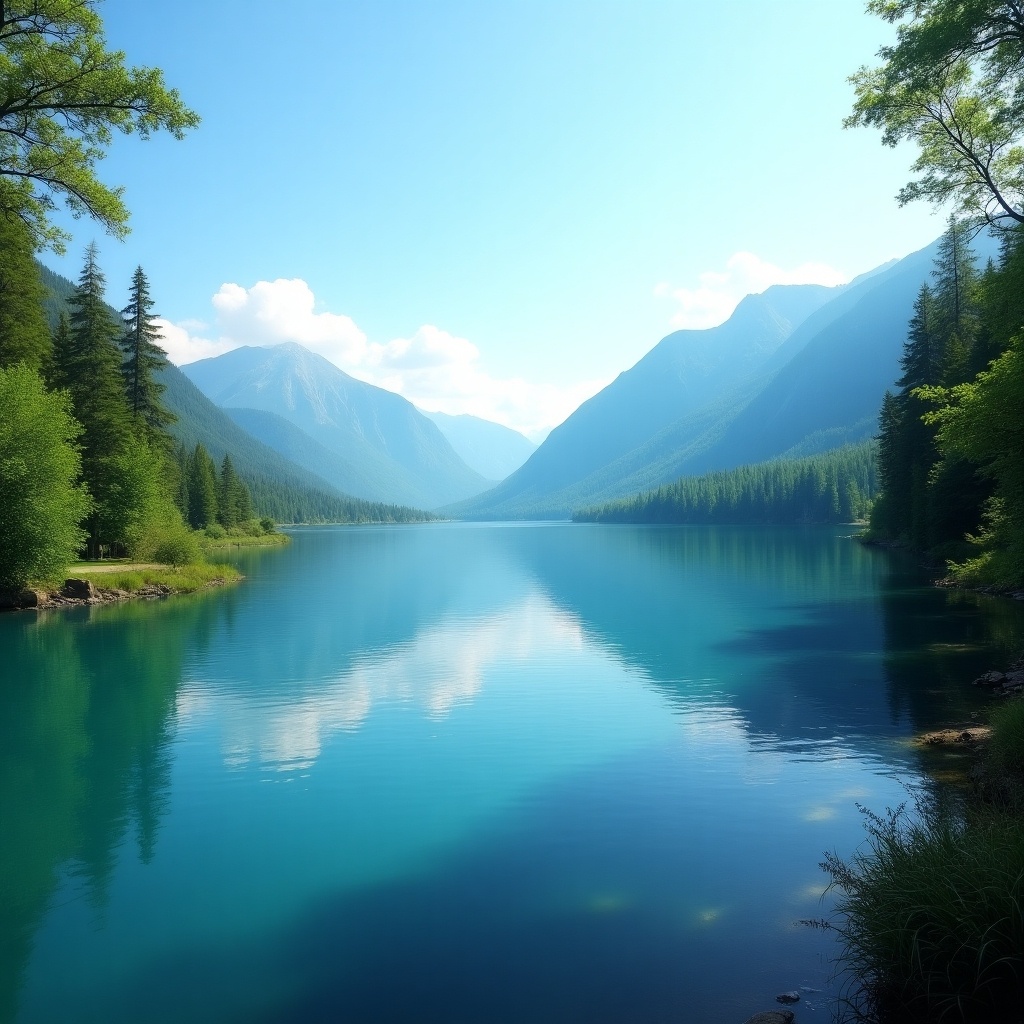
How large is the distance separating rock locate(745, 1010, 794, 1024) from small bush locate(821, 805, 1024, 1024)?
0.65m

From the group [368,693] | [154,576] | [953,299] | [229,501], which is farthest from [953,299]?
[229,501]

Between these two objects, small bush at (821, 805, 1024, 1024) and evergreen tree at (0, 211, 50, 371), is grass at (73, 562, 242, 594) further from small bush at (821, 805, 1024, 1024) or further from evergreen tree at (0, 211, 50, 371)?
small bush at (821, 805, 1024, 1024)

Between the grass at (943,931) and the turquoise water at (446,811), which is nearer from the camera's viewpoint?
the grass at (943,931)

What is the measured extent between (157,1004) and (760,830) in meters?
8.58

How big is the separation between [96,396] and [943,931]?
56.8m

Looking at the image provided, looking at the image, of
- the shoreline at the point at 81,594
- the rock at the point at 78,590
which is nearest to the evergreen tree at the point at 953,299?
the shoreline at the point at 81,594

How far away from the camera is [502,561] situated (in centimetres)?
7875

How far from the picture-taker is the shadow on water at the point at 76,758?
10.4 m

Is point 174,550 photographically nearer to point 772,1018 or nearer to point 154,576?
point 154,576

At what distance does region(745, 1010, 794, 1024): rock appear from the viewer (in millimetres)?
6557

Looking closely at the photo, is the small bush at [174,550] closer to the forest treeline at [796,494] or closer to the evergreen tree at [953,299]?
the evergreen tree at [953,299]

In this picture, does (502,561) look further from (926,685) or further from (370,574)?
(926,685)

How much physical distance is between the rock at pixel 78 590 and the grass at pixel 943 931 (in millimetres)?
43081

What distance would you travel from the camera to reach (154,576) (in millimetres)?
46406
